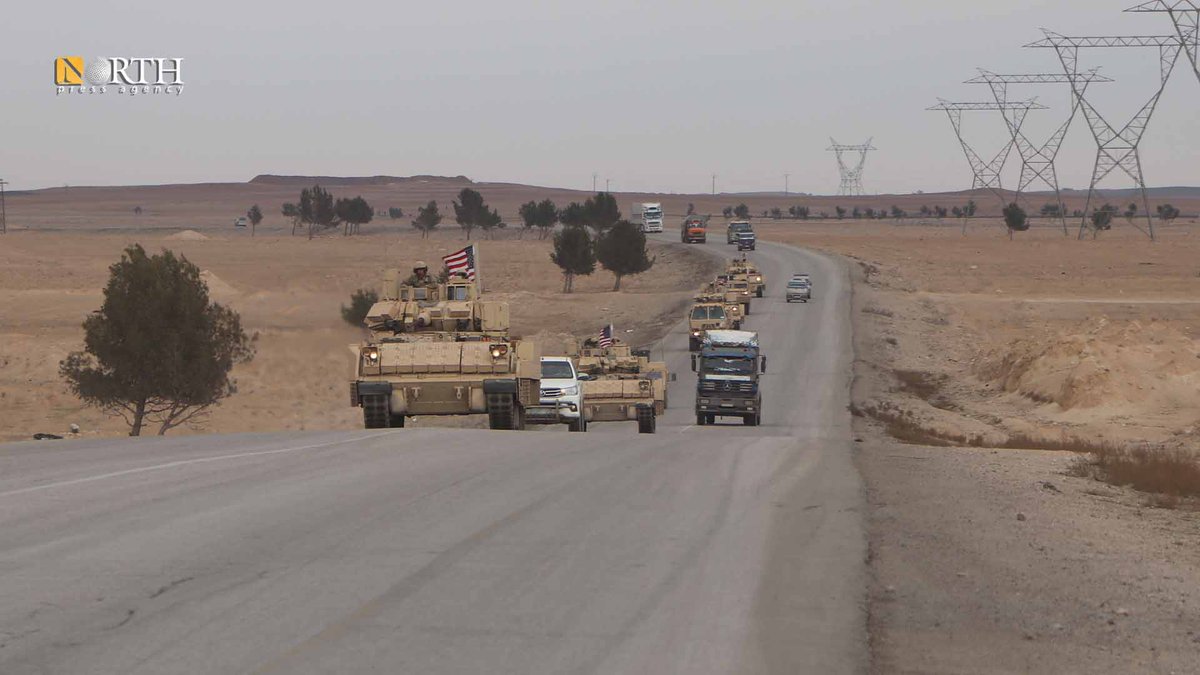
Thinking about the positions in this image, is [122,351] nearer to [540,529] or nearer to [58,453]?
[58,453]

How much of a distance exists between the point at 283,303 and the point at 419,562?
2258 inches

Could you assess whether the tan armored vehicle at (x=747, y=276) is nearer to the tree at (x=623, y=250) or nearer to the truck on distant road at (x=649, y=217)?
the tree at (x=623, y=250)

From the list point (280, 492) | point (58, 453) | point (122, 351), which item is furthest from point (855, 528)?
A: point (122, 351)

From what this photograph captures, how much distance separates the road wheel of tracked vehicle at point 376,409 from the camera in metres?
26.0

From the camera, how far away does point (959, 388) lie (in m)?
59.7

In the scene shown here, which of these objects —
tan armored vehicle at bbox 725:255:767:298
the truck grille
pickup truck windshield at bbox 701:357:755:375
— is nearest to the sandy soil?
the truck grille

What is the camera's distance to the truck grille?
137 feet

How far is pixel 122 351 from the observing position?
3756 centimetres

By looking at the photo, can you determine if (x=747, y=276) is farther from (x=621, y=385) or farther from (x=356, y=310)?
(x=621, y=385)

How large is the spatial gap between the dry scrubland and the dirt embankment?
53.0 ft

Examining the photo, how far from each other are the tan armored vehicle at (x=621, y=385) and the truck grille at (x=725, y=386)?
1.69m

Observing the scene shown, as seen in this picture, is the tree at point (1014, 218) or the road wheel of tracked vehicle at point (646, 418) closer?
the road wheel of tracked vehicle at point (646, 418)

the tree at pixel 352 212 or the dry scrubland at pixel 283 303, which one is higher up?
the tree at pixel 352 212

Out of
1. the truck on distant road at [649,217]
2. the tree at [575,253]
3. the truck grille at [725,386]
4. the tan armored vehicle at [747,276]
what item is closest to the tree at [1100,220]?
the truck on distant road at [649,217]
